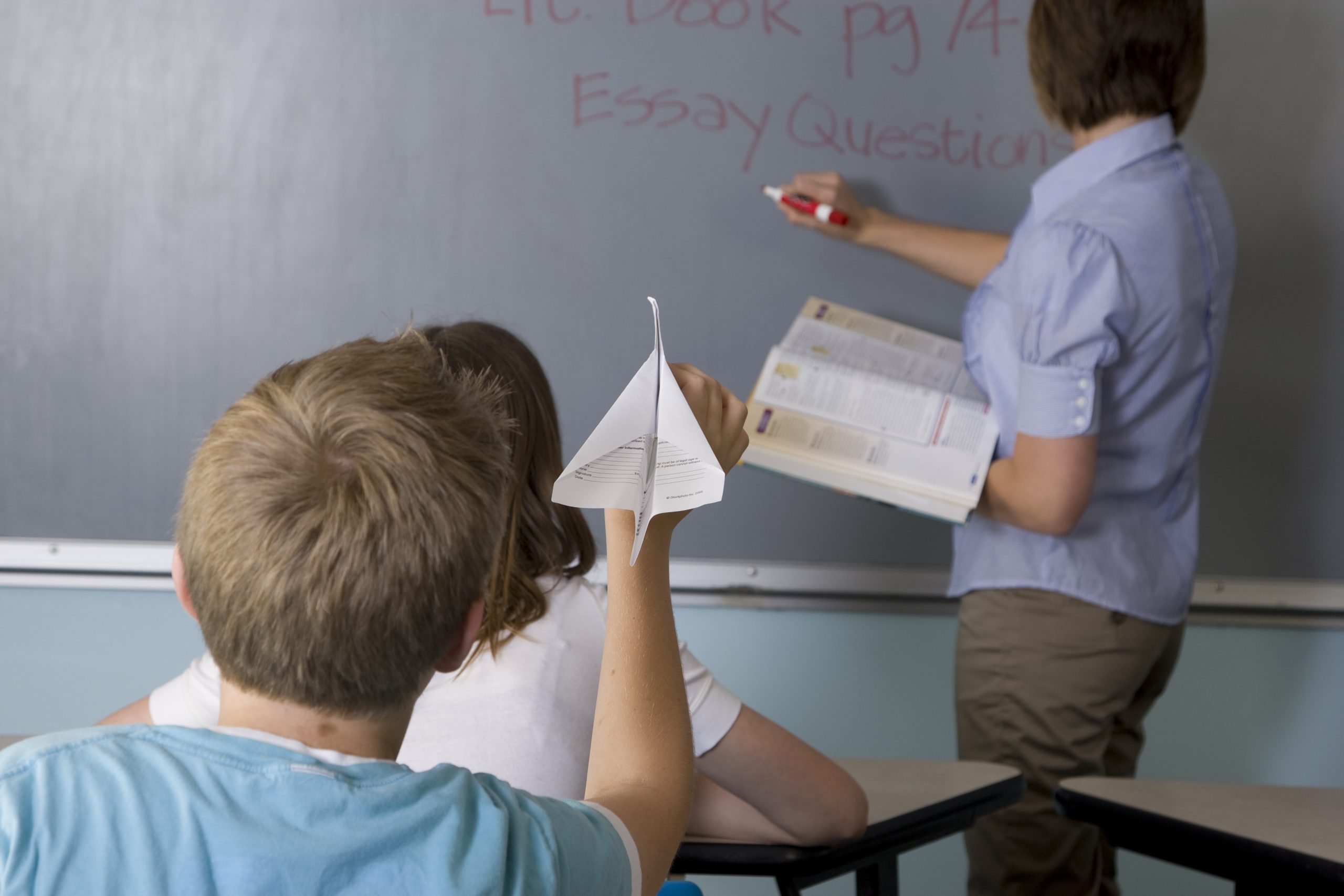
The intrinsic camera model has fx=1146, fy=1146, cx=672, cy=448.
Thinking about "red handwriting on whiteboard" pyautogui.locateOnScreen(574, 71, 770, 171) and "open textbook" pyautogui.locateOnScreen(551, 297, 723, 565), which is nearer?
"open textbook" pyautogui.locateOnScreen(551, 297, 723, 565)

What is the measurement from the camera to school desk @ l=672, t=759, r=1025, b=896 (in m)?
1.11

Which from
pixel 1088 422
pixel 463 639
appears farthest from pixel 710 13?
pixel 463 639

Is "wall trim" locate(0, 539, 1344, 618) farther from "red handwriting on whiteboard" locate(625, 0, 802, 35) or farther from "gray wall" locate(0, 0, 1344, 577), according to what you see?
"red handwriting on whiteboard" locate(625, 0, 802, 35)

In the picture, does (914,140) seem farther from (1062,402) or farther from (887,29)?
(1062,402)

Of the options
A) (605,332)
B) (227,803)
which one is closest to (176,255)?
(605,332)

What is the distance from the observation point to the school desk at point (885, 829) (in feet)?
3.65

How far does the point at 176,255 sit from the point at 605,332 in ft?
2.36

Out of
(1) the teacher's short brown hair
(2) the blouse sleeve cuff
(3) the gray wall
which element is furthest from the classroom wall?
(1) the teacher's short brown hair

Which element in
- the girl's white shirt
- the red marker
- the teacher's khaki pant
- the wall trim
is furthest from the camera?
the wall trim

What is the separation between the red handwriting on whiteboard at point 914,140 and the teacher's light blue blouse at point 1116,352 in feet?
1.18

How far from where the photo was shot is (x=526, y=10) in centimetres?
185

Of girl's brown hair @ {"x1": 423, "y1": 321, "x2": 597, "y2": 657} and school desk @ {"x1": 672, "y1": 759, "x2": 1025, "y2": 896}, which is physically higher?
girl's brown hair @ {"x1": 423, "y1": 321, "x2": 597, "y2": 657}

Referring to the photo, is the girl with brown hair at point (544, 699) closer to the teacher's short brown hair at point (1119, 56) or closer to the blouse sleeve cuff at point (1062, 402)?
the blouse sleeve cuff at point (1062, 402)

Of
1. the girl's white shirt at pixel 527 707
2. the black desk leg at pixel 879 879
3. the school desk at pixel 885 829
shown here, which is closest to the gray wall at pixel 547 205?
the school desk at pixel 885 829
